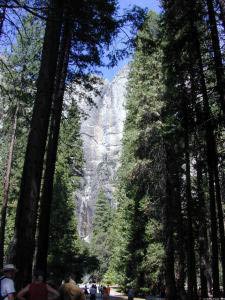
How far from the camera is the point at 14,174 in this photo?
3847cm

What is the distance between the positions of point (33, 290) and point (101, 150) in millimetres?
113596

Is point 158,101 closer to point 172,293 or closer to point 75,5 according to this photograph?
point 172,293

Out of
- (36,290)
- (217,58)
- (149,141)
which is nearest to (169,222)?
(149,141)

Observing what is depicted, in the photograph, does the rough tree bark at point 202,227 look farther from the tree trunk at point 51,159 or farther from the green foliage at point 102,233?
the green foliage at point 102,233

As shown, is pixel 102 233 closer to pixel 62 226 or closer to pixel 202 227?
pixel 62 226

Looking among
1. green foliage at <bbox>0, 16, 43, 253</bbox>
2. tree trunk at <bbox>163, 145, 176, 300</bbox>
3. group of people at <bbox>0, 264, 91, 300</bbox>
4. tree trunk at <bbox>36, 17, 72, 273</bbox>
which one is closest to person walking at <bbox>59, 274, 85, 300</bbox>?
group of people at <bbox>0, 264, 91, 300</bbox>

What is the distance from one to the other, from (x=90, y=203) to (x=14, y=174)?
75.7 metres

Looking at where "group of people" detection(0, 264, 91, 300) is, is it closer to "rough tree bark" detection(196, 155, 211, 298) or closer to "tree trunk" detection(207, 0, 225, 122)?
"tree trunk" detection(207, 0, 225, 122)

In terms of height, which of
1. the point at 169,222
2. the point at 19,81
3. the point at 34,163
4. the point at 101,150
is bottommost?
the point at 34,163

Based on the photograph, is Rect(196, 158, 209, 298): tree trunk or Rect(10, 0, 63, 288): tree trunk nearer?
Rect(10, 0, 63, 288): tree trunk

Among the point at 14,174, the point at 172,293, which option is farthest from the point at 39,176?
the point at 14,174

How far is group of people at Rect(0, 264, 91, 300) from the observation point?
6848 mm

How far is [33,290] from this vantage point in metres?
7.43

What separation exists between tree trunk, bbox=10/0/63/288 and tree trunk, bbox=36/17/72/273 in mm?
4017
